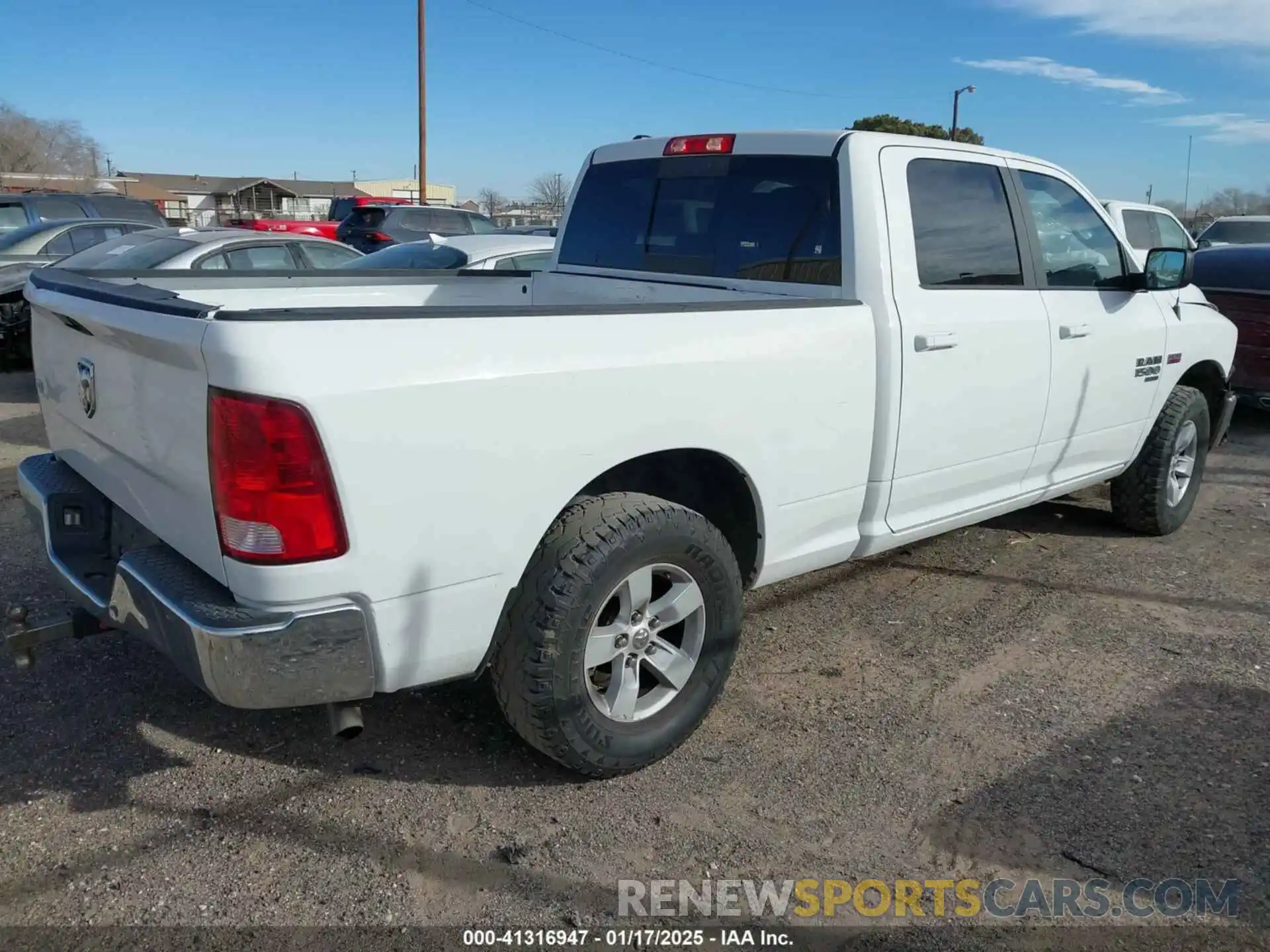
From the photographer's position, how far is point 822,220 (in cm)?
385

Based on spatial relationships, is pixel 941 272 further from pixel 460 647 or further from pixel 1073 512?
pixel 1073 512

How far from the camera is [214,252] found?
8.81 m

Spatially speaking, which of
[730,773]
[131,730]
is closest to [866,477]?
[730,773]

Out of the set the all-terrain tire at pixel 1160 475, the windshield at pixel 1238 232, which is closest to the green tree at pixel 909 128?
the windshield at pixel 1238 232

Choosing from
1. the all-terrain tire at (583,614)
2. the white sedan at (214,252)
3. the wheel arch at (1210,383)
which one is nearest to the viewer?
the all-terrain tire at (583,614)

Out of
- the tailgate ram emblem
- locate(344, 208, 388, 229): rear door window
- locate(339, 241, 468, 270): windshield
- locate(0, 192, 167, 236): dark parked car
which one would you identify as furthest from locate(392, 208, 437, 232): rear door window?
the tailgate ram emblem

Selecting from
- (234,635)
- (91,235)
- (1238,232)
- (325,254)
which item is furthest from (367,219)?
(234,635)

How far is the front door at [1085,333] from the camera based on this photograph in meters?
4.49

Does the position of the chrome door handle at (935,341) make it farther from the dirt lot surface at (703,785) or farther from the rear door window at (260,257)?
the rear door window at (260,257)

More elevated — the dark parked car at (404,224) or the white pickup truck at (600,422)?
the dark parked car at (404,224)

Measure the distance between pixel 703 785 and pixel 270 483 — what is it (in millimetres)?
1663

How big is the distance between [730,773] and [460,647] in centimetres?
107

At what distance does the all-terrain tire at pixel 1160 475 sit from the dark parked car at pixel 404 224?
45.2ft

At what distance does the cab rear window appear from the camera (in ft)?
12.7
